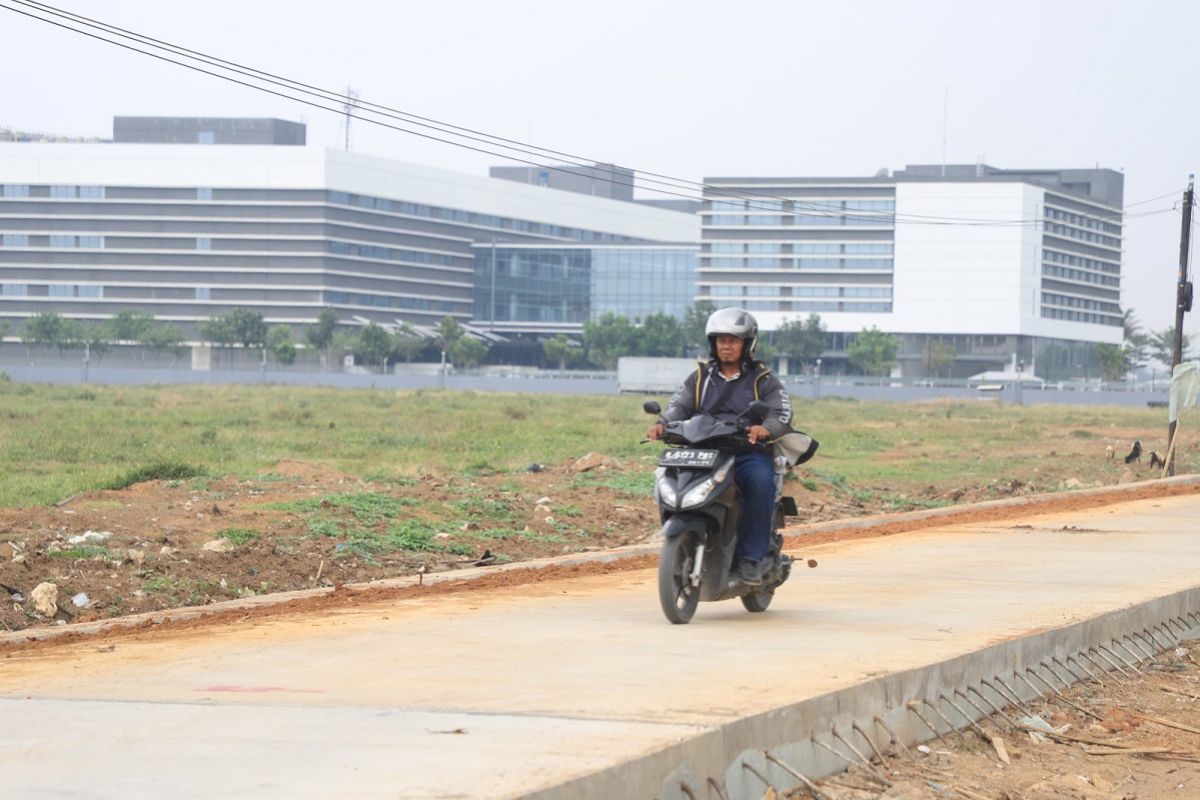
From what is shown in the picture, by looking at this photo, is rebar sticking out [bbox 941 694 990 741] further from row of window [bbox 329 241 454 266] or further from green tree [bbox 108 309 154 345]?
row of window [bbox 329 241 454 266]

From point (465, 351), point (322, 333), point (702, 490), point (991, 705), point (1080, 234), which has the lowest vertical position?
point (465, 351)

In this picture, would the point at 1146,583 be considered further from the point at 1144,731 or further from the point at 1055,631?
the point at 1144,731

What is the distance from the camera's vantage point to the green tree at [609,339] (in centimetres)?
16050

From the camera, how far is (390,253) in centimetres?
17688

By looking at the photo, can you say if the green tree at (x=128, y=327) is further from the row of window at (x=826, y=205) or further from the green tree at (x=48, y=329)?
the row of window at (x=826, y=205)

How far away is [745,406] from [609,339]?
15209 cm

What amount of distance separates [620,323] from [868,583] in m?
150

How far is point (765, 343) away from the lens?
553 feet

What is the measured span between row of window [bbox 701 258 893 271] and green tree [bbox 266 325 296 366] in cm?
5108

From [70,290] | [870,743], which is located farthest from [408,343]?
[870,743]

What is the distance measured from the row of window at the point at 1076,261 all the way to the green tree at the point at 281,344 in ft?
268

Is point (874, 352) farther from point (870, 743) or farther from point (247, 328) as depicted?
point (870, 743)

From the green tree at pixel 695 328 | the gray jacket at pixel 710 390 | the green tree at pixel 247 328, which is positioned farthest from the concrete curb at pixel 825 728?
the green tree at pixel 695 328

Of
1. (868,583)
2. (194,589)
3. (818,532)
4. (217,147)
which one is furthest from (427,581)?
(217,147)
